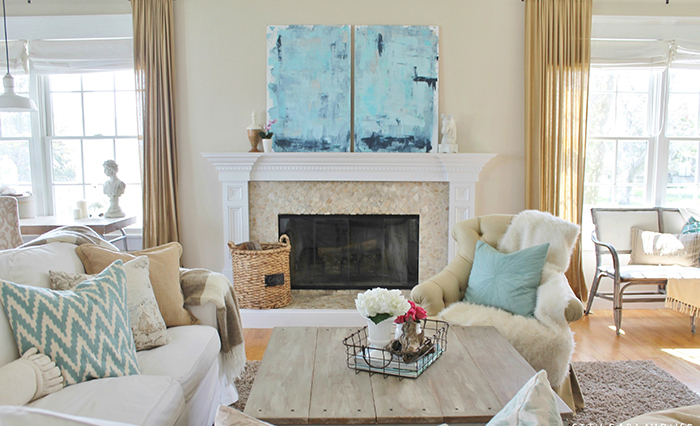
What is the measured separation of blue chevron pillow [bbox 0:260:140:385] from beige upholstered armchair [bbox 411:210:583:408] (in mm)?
1449

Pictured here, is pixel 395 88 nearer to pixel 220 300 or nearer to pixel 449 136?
pixel 449 136

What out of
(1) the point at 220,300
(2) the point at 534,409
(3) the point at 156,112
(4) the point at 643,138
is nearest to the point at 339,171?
(3) the point at 156,112

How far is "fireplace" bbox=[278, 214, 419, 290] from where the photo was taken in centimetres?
377

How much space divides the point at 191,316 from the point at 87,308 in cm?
66

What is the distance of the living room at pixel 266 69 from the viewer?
3.65m

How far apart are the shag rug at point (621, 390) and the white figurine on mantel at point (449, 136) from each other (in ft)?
5.85

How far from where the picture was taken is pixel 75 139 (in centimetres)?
404

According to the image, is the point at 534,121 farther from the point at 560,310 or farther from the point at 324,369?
the point at 324,369

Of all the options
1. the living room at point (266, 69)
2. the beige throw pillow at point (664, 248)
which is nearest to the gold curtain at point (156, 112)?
the living room at point (266, 69)

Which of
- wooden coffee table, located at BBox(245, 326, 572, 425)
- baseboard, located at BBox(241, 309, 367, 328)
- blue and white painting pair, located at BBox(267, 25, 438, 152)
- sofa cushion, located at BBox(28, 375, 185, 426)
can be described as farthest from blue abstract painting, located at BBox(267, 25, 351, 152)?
sofa cushion, located at BBox(28, 375, 185, 426)

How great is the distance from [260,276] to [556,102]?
9.24ft

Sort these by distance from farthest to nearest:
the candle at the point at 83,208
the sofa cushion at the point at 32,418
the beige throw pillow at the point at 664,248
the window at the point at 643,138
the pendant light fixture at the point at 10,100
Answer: the window at the point at 643,138
the candle at the point at 83,208
the beige throw pillow at the point at 664,248
the pendant light fixture at the point at 10,100
the sofa cushion at the point at 32,418

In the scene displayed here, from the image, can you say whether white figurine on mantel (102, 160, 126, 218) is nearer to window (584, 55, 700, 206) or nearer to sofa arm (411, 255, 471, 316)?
sofa arm (411, 255, 471, 316)

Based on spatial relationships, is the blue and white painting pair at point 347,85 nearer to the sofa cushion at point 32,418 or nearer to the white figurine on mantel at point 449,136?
the white figurine on mantel at point 449,136
